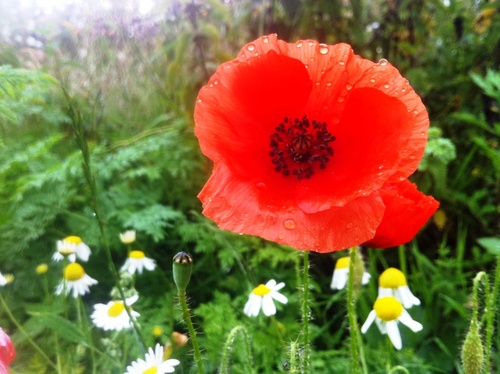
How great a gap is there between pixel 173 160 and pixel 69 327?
3.39 feet

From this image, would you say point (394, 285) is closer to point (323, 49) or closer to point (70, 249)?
point (323, 49)

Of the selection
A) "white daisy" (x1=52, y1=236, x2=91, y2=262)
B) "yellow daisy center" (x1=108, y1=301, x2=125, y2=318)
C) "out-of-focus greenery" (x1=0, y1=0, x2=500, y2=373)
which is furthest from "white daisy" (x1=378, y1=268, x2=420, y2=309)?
"white daisy" (x1=52, y1=236, x2=91, y2=262)

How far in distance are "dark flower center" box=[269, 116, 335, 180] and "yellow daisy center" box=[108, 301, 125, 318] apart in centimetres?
45

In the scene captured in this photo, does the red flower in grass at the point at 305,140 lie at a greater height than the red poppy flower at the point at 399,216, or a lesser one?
greater

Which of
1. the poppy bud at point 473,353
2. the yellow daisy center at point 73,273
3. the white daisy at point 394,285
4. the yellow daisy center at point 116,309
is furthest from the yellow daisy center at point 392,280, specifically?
the yellow daisy center at point 73,273

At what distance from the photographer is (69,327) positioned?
0.77m

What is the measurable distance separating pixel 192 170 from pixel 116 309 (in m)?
0.85

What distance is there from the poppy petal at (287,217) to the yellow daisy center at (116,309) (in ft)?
1.45

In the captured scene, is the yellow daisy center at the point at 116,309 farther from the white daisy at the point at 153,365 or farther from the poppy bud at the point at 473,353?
the poppy bud at the point at 473,353

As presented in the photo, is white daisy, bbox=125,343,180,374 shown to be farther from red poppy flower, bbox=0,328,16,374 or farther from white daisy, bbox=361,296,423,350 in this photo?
white daisy, bbox=361,296,423,350

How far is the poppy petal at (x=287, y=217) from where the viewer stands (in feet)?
2.02

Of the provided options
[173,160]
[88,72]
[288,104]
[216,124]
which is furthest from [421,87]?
[216,124]

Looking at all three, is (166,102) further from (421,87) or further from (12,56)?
(421,87)

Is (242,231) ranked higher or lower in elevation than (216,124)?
lower
